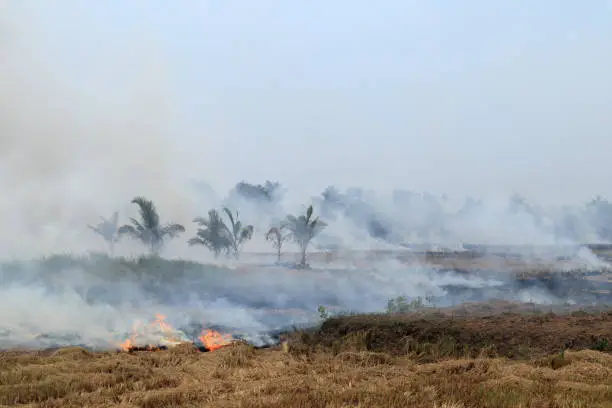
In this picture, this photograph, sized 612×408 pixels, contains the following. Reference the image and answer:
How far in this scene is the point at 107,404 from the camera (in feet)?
27.9

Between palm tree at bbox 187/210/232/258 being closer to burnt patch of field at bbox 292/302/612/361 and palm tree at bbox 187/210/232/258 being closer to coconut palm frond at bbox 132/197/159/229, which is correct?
coconut palm frond at bbox 132/197/159/229

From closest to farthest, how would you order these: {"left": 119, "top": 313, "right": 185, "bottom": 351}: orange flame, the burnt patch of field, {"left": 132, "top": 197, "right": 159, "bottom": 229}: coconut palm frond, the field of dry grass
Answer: the field of dry grass
the burnt patch of field
{"left": 119, "top": 313, "right": 185, "bottom": 351}: orange flame
{"left": 132, "top": 197, "right": 159, "bottom": 229}: coconut palm frond

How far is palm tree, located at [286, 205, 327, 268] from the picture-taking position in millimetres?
48406

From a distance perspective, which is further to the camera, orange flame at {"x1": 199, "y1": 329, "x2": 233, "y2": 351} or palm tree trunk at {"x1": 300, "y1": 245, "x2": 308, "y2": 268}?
palm tree trunk at {"x1": 300, "y1": 245, "x2": 308, "y2": 268}

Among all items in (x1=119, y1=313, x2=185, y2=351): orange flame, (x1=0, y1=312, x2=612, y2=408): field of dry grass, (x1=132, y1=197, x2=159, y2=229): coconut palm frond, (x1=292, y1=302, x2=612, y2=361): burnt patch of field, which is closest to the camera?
(x1=0, y1=312, x2=612, y2=408): field of dry grass

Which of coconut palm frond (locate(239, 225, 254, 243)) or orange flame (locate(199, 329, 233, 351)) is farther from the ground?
coconut palm frond (locate(239, 225, 254, 243))

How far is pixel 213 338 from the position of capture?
64.6ft

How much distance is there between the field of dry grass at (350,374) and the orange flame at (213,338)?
2.59 metres

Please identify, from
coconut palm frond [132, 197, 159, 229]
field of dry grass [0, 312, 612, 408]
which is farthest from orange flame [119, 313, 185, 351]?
coconut palm frond [132, 197, 159, 229]

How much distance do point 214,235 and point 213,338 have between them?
95.5ft

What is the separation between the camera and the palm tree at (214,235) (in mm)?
48094

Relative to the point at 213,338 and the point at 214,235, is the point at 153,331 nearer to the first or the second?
the point at 213,338

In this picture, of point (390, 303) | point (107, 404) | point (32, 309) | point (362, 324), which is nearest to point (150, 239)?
point (32, 309)

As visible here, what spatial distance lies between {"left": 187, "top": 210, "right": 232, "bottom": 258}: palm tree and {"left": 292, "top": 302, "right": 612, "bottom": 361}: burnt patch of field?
2849cm
